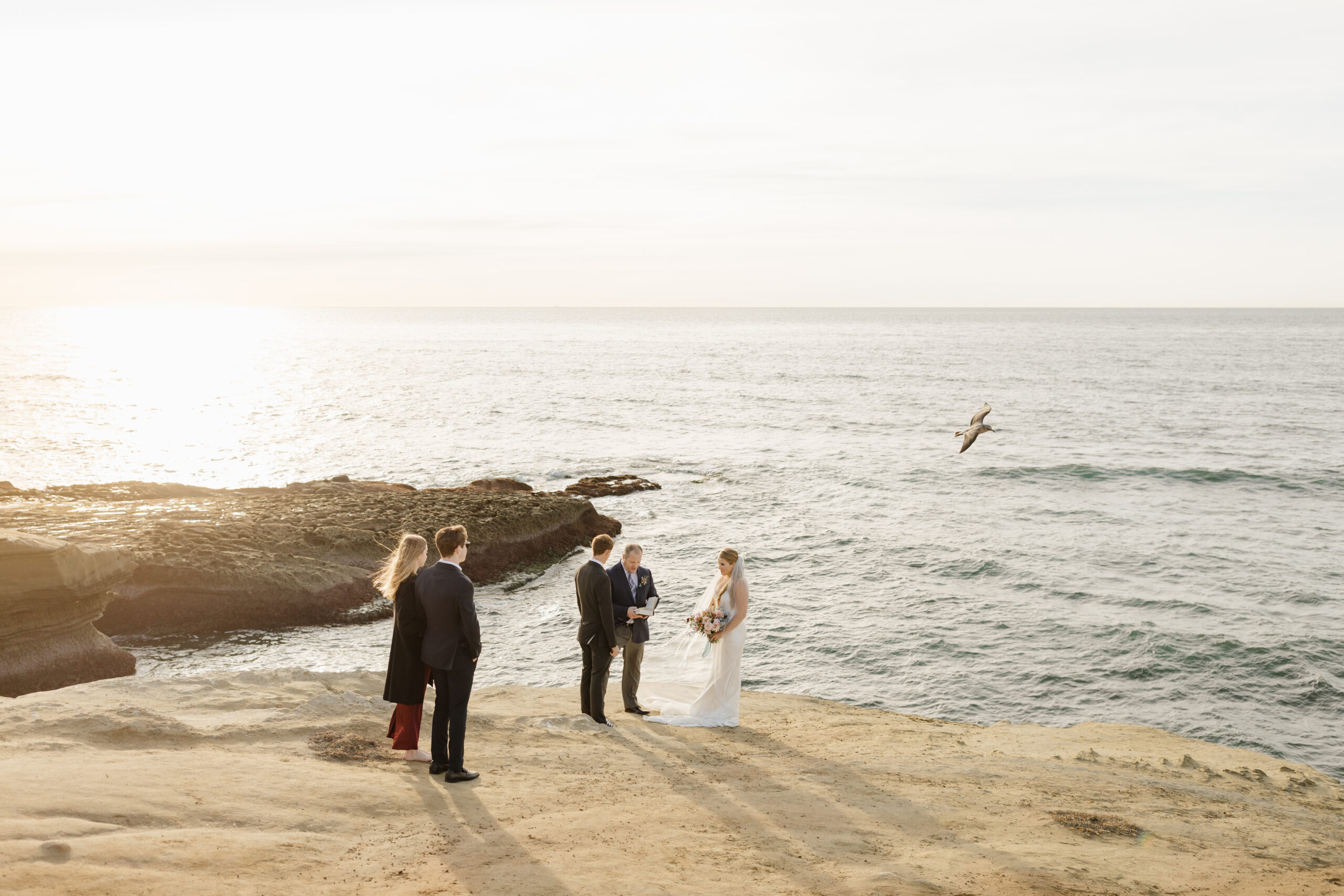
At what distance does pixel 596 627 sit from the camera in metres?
10.7

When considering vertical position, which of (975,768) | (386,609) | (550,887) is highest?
(550,887)

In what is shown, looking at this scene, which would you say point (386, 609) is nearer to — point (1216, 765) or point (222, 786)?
point (222, 786)

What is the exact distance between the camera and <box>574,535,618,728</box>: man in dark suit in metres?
10.5

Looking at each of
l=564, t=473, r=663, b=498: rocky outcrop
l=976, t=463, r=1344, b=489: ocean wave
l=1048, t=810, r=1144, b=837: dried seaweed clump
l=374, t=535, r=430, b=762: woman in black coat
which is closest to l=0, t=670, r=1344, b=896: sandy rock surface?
l=1048, t=810, r=1144, b=837: dried seaweed clump

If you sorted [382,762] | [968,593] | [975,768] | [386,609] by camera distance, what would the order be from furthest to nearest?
[968,593] → [386,609] → [975,768] → [382,762]

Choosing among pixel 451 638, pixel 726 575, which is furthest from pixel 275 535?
pixel 451 638

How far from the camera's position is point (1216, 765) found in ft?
37.4

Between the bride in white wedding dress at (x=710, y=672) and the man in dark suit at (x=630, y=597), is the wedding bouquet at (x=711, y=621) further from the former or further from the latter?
the man in dark suit at (x=630, y=597)

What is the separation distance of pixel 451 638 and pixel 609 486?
2725 centimetres

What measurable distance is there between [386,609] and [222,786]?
13.2 meters

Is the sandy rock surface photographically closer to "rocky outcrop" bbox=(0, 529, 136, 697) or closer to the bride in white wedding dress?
the bride in white wedding dress

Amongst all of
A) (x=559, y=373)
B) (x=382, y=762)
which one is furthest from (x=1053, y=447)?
(x=559, y=373)

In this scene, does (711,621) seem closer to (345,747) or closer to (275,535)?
(345,747)

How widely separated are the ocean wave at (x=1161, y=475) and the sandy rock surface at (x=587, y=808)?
27.1 m
